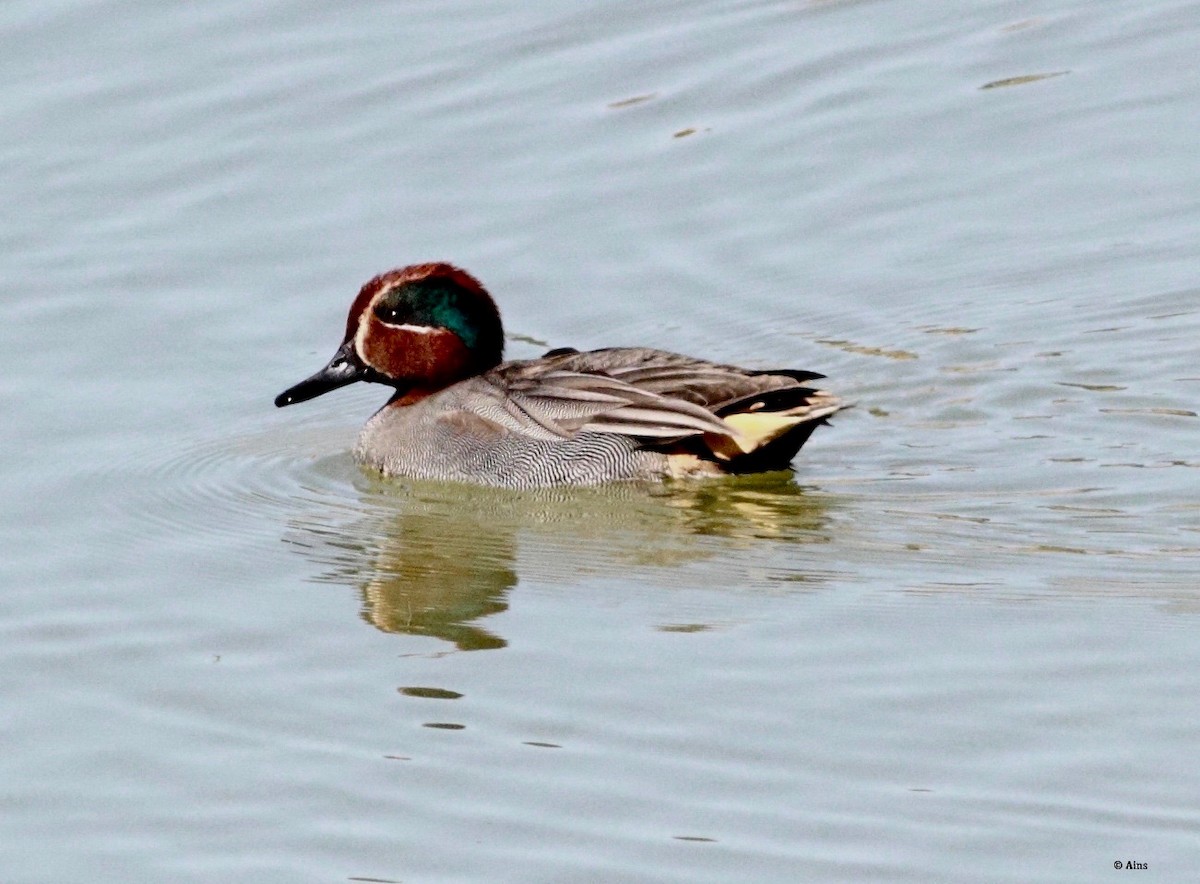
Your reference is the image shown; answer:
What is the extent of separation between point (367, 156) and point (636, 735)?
26.2 feet

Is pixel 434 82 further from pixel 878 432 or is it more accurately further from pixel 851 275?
pixel 878 432

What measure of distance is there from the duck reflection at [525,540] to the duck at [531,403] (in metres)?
0.12

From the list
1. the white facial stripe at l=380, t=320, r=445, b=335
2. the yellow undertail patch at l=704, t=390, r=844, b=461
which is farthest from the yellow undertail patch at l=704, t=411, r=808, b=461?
the white facial stripe at l=380, t=320, r=445, b=335

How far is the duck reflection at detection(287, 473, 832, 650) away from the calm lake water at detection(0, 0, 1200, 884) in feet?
0.12

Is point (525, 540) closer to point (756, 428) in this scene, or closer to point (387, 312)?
point (756, 428)

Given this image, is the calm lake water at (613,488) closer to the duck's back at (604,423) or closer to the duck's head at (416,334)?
the duck's back at (604,423)

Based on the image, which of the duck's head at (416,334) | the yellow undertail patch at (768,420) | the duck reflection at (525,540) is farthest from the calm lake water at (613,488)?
the duck's head at (416,334)

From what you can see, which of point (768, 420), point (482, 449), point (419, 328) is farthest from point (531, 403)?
point (768, 420)

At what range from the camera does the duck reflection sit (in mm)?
9477

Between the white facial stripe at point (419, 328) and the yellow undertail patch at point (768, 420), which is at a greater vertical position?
the white facial stripe at point (419, 328)

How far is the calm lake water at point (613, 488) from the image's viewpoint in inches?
286

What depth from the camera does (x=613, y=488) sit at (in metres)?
11.0

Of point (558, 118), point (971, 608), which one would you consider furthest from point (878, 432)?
point (558, 118)

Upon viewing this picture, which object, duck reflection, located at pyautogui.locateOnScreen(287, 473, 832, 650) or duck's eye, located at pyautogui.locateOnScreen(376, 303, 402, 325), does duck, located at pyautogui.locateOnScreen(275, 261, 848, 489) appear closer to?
duck's eye, located at pyautogui.locateOnScreen(376, 303, 402, 325)
